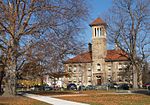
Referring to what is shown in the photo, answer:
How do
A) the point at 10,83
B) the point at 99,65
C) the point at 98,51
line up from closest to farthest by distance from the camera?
the point at 10,83, the point at 98,51, the point at 99,65

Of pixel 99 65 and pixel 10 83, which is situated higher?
pixel 99 65

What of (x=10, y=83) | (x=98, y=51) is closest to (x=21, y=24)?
(x=10, y=83)

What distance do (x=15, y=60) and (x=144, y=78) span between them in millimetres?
66343

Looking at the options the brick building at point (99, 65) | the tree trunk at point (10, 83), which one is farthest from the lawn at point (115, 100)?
the brick building at point (99, 65)

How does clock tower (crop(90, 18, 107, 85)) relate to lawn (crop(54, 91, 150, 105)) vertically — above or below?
above

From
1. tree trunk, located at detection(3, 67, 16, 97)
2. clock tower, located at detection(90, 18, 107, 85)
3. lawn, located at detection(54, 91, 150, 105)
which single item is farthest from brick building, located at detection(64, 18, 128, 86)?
lawn, located at detection(54, 91, 150, 105)

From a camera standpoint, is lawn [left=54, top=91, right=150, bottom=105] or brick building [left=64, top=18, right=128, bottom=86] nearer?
lawn [left=54, top=91, right=150, bottom=105]

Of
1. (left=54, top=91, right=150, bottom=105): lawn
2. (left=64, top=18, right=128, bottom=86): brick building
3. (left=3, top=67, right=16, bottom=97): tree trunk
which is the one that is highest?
(left=64, top=18, right=128, bottom=86): brick building

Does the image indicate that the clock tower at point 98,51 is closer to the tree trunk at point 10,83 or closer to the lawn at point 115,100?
the tree trunk at point 10,83

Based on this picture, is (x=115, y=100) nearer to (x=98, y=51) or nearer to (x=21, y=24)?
(x=21, y=24)

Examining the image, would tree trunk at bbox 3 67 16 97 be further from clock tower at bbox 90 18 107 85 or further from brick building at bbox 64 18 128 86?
clock tower at bbox 90 18 107 85

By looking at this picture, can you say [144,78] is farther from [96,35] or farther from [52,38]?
[52,38]

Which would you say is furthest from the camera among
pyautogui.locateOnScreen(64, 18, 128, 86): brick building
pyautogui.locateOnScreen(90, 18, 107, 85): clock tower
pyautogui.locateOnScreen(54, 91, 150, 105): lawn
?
pyautogui.locateOnScreen(64, 18, 128, 86): brick building

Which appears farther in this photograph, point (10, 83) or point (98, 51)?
point (98, 51)
